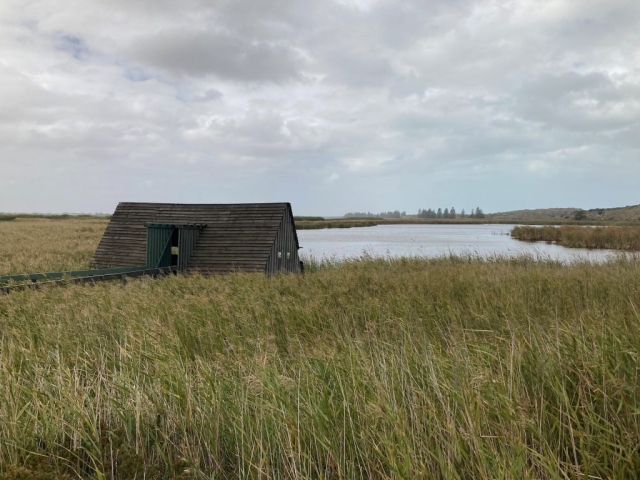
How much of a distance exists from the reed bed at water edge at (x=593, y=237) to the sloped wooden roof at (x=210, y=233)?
2684cm

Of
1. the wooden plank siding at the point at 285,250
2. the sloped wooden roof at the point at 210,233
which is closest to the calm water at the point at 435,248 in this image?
the wooden plank siding at the point at 285,250

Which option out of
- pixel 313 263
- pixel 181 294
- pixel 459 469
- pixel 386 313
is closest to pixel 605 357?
pixel 459 469

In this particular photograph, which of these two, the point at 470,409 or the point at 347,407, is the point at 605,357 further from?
the point at 347,407

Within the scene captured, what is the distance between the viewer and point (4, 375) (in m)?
4.63

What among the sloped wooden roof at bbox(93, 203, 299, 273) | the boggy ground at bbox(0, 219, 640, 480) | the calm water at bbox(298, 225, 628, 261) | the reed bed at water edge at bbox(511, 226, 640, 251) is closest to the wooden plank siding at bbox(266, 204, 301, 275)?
the sloped wooden roof at bbox(93, 203, 299, 273)

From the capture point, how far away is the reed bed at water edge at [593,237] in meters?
33.4

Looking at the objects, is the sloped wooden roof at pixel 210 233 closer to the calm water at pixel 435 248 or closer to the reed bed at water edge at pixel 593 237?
the calm water at pixel 435 248

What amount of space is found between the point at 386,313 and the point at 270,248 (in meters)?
9.37

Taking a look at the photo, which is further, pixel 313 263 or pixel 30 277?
pixel 313 263

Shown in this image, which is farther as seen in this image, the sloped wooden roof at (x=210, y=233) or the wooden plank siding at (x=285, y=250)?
the wooden plank siding at (x=285, y=250)

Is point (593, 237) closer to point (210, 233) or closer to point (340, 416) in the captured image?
point (210, 233)

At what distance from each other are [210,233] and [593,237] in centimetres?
3304

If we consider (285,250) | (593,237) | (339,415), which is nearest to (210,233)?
(285,250)

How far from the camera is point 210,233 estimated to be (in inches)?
696
